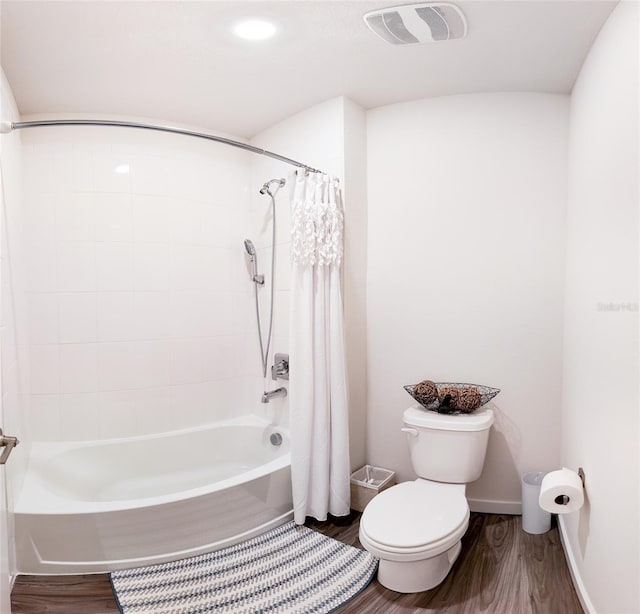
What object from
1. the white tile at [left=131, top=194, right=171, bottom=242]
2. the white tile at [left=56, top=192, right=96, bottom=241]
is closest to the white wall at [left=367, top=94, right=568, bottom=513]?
the white tile at [left=131, top=194, right=171, bottom=242]

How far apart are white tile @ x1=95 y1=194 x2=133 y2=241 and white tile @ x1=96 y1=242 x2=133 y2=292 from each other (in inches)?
2.1

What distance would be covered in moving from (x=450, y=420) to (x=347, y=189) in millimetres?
1383

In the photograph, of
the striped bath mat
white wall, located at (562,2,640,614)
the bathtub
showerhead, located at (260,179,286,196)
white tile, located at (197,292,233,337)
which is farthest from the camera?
white tile, located at (197,292,233,337)

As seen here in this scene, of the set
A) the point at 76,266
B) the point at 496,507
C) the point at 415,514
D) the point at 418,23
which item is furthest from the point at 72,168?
the point at 496,507

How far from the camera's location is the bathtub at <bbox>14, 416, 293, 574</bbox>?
1870 millimetres

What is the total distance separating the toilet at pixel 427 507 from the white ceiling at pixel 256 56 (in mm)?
1763

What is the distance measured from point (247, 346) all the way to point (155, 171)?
1304 mm

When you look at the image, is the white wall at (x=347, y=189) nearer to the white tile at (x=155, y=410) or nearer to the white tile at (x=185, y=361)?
the white tile at (x=185, y=361)

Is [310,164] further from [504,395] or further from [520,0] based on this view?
[504,395]

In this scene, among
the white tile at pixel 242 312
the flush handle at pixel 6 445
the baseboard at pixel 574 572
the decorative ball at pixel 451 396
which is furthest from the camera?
the white tile at pixel 242 312

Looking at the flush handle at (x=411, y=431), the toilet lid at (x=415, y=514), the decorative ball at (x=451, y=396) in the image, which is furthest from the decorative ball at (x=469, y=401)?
the toilet lid at (x=415, y=514)

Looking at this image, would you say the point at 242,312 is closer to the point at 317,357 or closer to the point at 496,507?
the point at 317,357

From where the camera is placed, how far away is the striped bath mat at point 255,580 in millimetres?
1740

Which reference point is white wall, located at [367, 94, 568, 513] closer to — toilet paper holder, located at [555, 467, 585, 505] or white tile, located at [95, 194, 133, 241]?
toilet paper holder, located at [555, 467, 585, 505]
